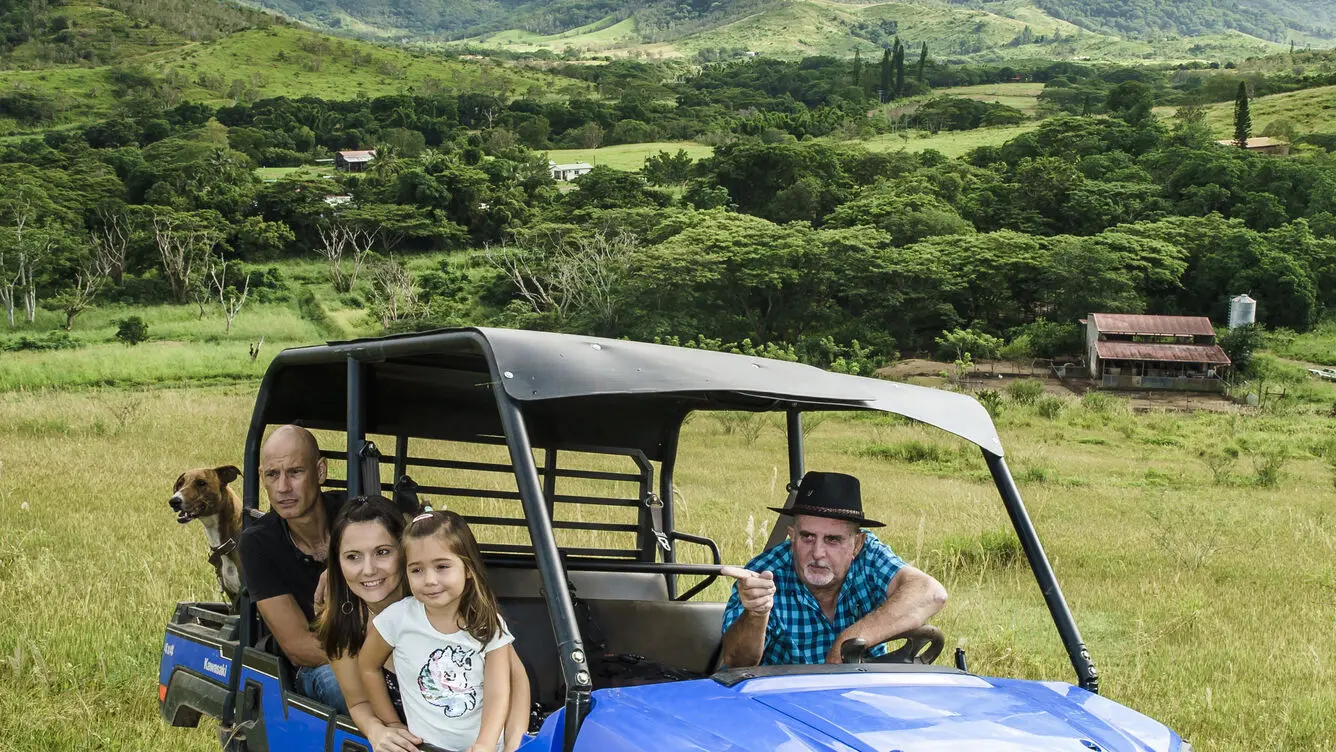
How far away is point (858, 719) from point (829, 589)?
156cm

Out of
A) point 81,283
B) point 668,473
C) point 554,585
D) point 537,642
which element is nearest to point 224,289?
point 81,283

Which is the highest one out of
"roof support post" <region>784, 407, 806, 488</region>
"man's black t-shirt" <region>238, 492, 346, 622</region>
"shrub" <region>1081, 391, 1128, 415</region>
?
"roof support post" <region>784, 407, 806, 488</region>

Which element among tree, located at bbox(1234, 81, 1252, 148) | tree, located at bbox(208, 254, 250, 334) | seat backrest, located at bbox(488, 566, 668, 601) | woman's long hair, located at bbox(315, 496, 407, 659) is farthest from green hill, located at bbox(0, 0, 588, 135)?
woman's long hair, located at bbox(315, 496, 407, 659)

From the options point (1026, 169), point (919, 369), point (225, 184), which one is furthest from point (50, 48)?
point (919, 369)

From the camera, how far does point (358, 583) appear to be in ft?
13.1

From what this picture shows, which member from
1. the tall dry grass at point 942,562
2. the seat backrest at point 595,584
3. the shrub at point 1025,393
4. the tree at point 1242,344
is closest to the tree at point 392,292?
the shrub at point 1025,393

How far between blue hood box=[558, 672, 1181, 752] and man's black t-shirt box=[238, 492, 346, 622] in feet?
6.20

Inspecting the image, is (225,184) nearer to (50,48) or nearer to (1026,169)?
(1026,169)

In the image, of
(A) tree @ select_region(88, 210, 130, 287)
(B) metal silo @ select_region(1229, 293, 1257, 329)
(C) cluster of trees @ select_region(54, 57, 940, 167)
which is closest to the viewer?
(B) metal silo @ select_region(1229, 293, 1257, 329)

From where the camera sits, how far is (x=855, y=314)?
72938 mm

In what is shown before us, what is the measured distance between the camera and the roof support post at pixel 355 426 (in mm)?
4371

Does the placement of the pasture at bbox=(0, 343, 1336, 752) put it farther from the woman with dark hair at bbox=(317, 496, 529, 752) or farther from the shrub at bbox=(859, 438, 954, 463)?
the woman with dark hair at bbox=(317, 496, 529, 752)

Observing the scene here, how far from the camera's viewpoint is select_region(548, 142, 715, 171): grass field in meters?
135

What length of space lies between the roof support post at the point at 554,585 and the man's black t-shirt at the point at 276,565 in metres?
1.58
